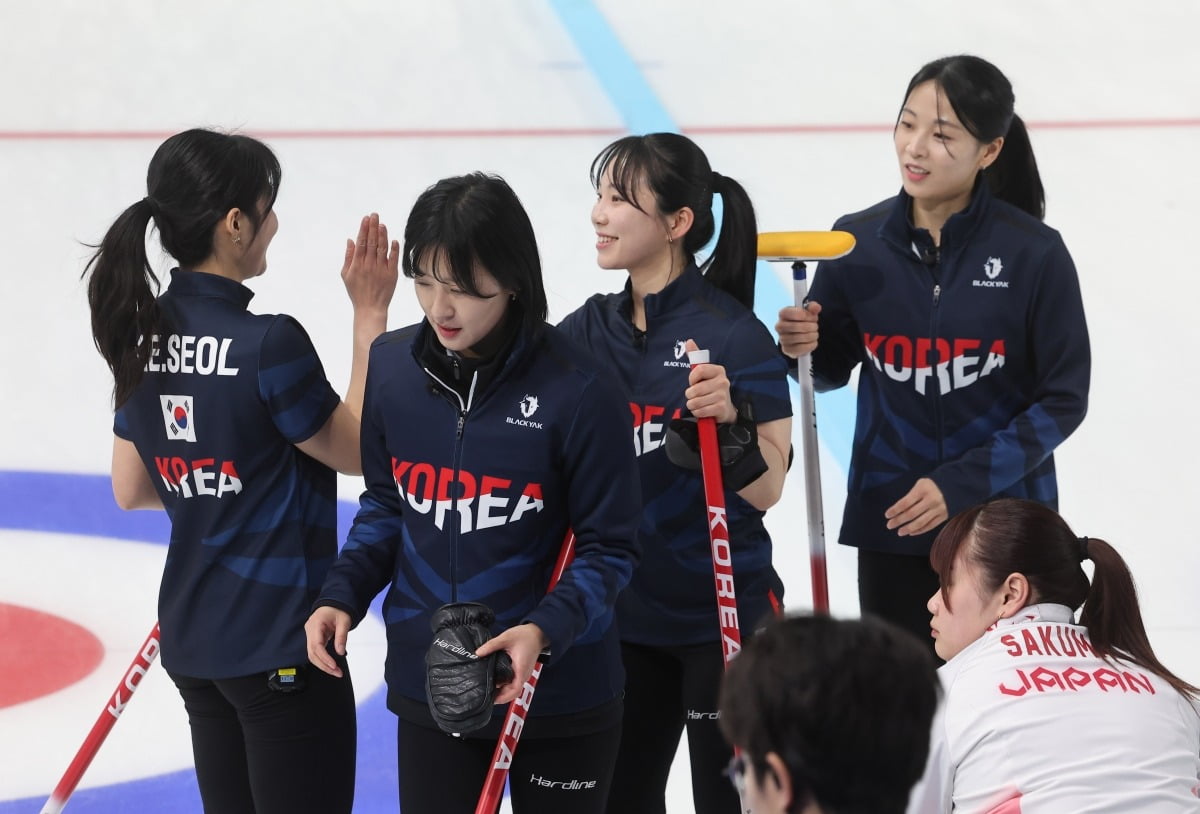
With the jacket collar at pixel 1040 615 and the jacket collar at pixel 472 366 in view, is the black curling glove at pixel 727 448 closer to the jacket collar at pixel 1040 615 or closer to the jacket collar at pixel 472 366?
the jacket collar at pixel 472 366

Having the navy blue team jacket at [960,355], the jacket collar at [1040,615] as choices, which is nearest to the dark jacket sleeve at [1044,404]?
the navy blue team jacket at [960,355]

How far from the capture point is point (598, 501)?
2092 mm

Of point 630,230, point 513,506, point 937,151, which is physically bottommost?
point 513,506

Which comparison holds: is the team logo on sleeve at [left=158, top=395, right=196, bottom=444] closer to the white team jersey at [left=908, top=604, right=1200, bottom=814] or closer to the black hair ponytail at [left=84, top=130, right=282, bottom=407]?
the black hair ponytail at [left=84, top=130, right=282, bottom=407]

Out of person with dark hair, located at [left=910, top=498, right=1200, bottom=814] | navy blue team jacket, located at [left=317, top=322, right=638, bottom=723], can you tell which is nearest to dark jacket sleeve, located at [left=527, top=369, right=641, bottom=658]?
navy blue team jacket, located at [left=317, top=322, right=638, bottom=723]

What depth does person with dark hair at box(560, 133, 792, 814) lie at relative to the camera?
97.7 inches

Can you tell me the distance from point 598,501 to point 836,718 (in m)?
0.91

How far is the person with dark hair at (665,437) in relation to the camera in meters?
2.48

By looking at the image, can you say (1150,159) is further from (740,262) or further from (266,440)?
(266,440)

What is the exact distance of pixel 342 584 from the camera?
2.17m

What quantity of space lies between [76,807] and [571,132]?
3.95 metres

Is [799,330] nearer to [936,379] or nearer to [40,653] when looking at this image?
[936,379]

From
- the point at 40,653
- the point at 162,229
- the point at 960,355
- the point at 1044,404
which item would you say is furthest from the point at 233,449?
the point at 40,653

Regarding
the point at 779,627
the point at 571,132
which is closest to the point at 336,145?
the point at 571,132
